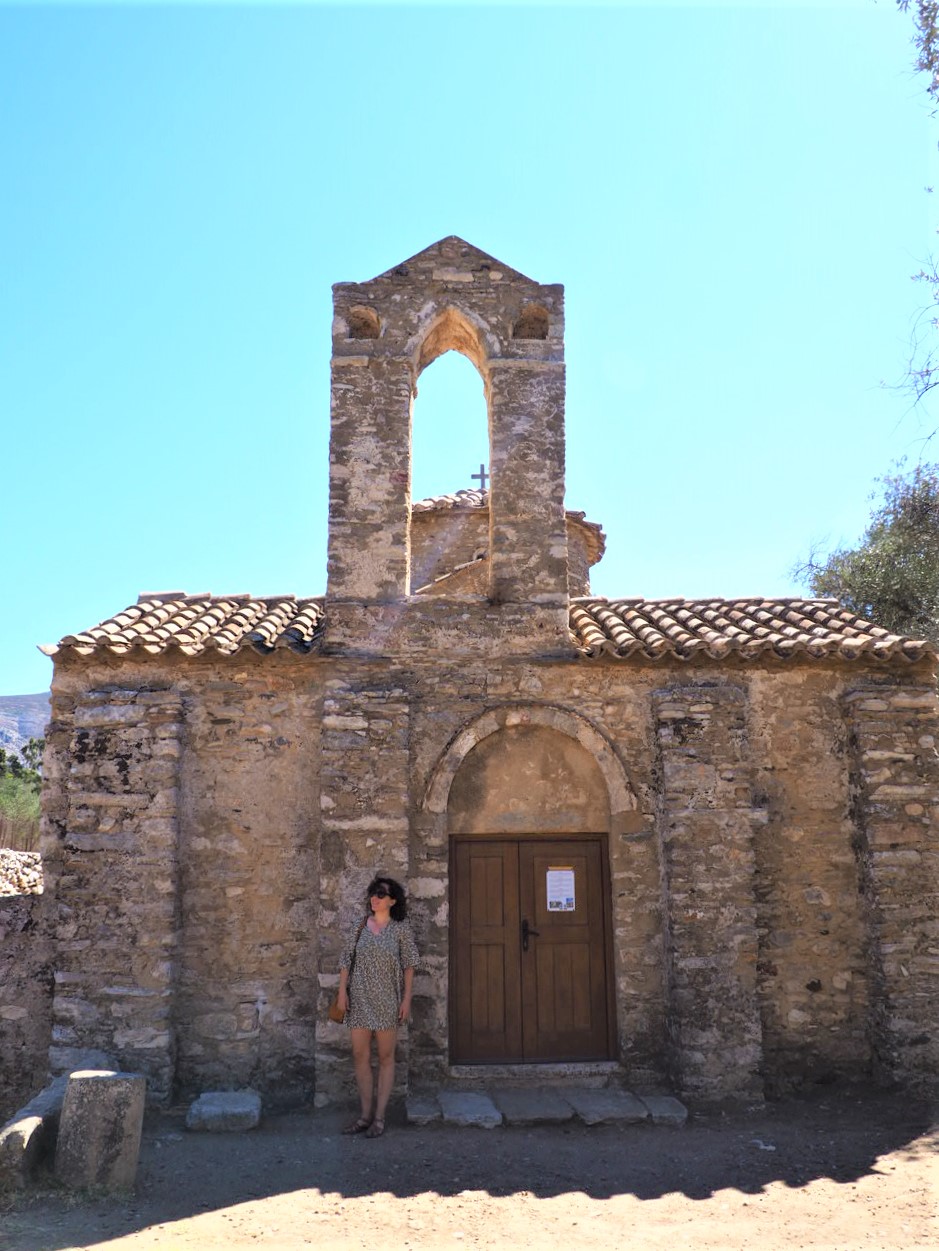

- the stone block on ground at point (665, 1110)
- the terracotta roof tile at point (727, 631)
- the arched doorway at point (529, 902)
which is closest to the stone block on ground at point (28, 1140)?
the arched doorway at point (529, 902)

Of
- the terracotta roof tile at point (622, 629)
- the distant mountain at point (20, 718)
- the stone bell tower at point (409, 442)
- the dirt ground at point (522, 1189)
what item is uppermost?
the distant mountain at point (20, 718)

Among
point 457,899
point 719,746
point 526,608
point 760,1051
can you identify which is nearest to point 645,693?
point 719,746

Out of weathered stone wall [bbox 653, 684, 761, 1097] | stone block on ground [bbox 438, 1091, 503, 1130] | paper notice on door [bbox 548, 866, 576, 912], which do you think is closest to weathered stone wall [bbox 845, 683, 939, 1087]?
weathered stone wall [bbox 653, 684, 761, 1097]

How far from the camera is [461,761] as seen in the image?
773 centimetres

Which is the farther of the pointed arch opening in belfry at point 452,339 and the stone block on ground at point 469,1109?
the pointed arch opening in belfry at point 452,339

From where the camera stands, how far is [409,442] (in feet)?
27.5

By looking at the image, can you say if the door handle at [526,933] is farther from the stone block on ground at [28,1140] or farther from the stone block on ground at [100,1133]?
the stone block on ground at [28,1140]

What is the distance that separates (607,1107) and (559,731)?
2858 millimetres

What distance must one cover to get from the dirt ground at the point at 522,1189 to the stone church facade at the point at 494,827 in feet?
2.22

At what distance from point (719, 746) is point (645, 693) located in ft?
2.48

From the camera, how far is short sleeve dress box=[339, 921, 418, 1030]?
21.3ft

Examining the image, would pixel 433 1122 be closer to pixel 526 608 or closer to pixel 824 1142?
pixel 824 1142

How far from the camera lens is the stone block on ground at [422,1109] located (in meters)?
6.63

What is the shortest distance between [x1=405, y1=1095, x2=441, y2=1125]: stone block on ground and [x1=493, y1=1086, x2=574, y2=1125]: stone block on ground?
475 mm
